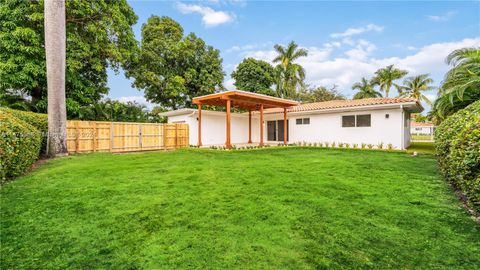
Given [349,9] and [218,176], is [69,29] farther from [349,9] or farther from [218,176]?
[349,9]

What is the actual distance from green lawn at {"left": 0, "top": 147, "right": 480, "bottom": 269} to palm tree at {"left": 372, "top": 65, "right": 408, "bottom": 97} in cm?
3173

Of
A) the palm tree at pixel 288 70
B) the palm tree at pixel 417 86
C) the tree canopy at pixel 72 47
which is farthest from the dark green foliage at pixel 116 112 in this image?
the palm tree at pixel 417 86

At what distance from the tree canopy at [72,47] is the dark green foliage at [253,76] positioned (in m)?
12.4

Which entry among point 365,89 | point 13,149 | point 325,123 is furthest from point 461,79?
point 365,89

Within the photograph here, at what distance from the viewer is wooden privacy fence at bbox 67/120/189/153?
10727 mm

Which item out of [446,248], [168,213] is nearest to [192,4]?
[168,213]

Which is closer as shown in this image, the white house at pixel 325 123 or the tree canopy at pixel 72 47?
the tree canopy at pixel 72 47

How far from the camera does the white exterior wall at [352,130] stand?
40.2ft

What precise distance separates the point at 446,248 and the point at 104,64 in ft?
58.2

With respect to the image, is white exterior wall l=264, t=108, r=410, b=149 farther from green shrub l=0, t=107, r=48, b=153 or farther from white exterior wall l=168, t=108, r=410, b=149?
green shrub l=0, t=107, r=48, b=153

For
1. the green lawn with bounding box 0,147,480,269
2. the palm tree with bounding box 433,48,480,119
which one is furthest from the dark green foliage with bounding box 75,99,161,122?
the palm tree with bounding box 433,48,480,119

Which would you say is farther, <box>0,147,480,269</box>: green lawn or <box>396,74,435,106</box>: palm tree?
<box>396,74,435,106</box>: palm tree

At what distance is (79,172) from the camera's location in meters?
6.19

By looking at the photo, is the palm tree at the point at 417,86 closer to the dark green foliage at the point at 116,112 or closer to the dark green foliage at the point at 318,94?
the dark green foliage at the point at 318,94
